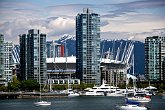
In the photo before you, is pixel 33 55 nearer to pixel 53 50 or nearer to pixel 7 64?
pixel 7 64

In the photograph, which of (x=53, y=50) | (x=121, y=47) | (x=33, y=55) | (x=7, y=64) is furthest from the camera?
(x=121, y=47)

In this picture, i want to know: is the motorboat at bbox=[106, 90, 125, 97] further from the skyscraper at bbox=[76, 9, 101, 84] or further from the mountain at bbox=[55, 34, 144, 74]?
the mountain at bbox=[55, 34, 144, 74]

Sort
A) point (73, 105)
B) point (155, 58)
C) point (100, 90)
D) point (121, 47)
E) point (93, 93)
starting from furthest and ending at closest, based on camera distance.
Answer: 1. point (121, 47)
2. point (155, 58)
3. point (100, 90)
4. point (93, 93)
5. point (73, 105)

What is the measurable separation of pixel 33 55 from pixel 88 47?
723 cm

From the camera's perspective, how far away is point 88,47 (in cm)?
6075

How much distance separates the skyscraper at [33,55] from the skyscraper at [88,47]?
5.07m

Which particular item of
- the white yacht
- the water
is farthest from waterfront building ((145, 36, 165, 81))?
the water

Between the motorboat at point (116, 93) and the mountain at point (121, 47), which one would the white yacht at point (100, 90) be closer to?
the motorboat at point (116, 93)

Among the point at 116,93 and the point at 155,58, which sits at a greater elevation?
the point at 155,58

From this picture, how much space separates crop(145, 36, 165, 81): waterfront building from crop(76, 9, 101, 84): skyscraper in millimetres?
6442

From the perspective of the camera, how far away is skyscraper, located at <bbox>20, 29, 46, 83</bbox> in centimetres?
5523

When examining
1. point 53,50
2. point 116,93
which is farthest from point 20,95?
point 53,50

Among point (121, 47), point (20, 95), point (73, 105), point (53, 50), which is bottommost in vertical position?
point (73, 105)

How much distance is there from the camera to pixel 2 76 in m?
50.8
